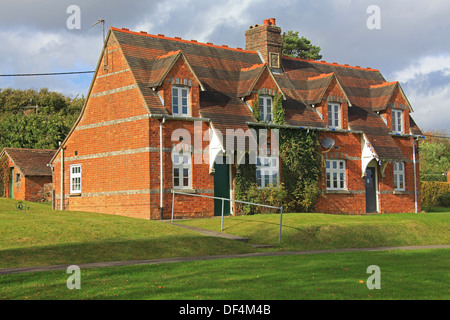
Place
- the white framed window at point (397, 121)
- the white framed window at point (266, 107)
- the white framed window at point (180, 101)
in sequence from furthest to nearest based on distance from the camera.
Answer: the white framed window at point (397, 121) → the white framed window at point (266, 107) → the white framed window at point (180, 101)

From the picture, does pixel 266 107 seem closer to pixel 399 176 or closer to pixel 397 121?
pixel 397 121

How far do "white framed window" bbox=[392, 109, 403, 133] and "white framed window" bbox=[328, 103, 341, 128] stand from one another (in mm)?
4671

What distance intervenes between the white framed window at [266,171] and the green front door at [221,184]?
→ 1693 millimetres

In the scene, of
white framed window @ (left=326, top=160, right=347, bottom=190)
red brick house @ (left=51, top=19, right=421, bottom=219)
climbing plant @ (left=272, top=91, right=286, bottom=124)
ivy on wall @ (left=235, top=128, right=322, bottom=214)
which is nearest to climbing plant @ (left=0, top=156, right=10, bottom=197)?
red brick house @ (left=51, top=19, right=421, bottom=219)

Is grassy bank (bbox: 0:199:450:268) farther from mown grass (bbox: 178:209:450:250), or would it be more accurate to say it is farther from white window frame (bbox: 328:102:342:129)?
white window frame (bbox: 328:102:342:129)

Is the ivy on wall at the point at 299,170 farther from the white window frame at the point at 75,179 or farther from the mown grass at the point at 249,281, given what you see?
the mown grass at the point at 249,281

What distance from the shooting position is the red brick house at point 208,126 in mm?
27531

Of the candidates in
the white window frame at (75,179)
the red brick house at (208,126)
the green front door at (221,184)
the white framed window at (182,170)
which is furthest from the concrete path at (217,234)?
the white window frame at (75,179)

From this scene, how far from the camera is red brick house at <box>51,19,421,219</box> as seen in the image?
27.5m

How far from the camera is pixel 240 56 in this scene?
33.6 metres

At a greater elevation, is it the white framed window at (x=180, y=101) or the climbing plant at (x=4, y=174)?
the white framed window at (x=180, y=101)

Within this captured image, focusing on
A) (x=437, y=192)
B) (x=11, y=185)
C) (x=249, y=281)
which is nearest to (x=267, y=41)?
(x=437, y=192)

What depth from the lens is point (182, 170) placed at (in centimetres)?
2786
